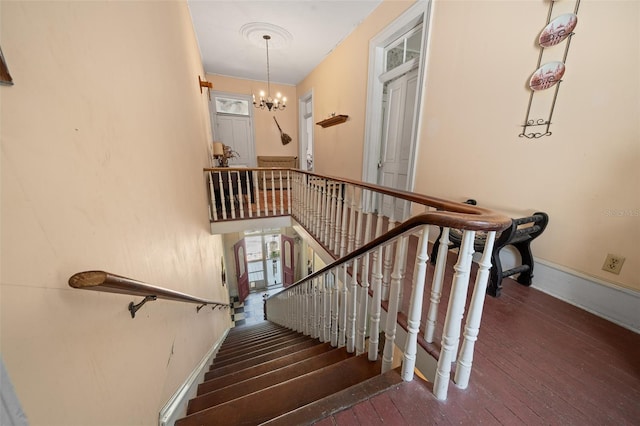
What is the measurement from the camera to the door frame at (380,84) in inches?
94.7

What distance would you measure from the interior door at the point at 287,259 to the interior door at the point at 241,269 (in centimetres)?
114

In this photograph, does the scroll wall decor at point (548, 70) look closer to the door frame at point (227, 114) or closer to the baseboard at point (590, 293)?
the baseboard at point (590, 293)

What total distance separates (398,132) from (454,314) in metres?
2.75

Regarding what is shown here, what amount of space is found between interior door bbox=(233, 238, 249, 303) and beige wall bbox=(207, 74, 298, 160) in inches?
108

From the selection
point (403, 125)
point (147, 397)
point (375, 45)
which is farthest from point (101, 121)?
point (375, 45)

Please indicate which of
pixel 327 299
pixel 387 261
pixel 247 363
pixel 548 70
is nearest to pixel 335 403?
pixel 387 261

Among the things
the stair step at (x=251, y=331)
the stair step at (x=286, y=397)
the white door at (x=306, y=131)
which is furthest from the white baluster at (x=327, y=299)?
the white door at (x=306, y=131)

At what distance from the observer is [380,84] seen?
3238mm

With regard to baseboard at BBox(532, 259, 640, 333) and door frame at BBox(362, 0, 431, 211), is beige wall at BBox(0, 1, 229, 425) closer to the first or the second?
door frame at BBox(362, 0, 431, 211)

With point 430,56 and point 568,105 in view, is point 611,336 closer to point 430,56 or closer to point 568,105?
point 568,105

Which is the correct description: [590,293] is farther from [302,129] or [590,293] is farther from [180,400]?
[302,129]

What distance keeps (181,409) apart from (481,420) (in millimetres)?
1497

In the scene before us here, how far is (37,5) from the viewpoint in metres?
0.57

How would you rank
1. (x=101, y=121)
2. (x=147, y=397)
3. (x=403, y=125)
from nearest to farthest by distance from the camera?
(x=101, y=121), (x=147, y=397), (x=403, y=125)
